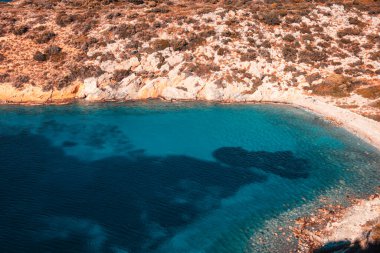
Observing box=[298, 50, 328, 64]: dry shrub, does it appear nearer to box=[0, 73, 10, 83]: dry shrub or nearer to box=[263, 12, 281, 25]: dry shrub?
box=[263, 12, 281, 25]: dry shrub

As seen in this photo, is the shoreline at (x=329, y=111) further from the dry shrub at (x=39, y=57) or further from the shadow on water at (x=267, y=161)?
the shadow on water at (x=267, y=161)

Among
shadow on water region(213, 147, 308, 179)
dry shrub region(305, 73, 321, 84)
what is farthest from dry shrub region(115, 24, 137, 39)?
shadow on water region(213, 147, 308, 179)

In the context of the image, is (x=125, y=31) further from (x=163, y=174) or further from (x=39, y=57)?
(x=163, y=174)

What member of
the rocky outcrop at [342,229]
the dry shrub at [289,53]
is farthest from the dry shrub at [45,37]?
the rocky outcrop at [342,229]

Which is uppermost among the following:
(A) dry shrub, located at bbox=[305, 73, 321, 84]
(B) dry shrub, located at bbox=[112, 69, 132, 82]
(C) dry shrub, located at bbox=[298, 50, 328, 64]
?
(C) dry shrub, located at bbox=[298, 50, 328, 64]

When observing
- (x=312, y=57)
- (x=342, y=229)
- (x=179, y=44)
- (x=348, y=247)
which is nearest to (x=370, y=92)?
(x=312, y=57)
